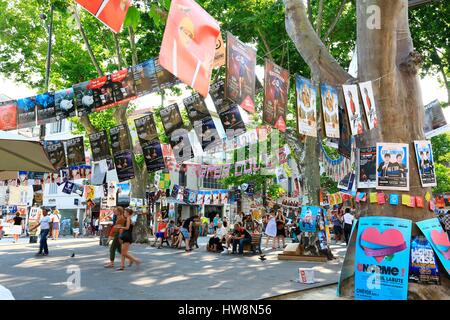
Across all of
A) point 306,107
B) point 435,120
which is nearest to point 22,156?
point 306,107

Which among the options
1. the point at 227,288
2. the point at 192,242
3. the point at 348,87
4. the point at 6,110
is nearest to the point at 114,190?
the point at 192,242

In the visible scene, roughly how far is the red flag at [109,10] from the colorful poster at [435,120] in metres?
8.15

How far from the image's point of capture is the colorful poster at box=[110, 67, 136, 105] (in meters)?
9.91

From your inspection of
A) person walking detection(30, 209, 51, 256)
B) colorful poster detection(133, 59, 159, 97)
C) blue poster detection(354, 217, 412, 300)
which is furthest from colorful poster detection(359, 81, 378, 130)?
person walking detection(30, 209, 51, 256)

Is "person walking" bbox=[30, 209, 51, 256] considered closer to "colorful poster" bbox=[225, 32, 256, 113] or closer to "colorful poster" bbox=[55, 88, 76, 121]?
"colorful poster" bbox=[55, 88, 76, 121]

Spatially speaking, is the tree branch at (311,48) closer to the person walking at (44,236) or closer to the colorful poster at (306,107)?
the colorful poster at (306,107)

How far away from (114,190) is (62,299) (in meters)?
18.3

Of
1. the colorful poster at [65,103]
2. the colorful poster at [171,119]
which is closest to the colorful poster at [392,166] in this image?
the colorful poster at [171,119]

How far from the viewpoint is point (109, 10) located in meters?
4.12

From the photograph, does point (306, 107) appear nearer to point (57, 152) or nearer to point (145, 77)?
point (145, 77)

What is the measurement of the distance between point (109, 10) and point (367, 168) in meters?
5.20

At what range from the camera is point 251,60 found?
8109mm

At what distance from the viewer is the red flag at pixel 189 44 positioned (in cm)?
457

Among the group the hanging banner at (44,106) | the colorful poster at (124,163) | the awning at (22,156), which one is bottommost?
the awning at (22,156)
